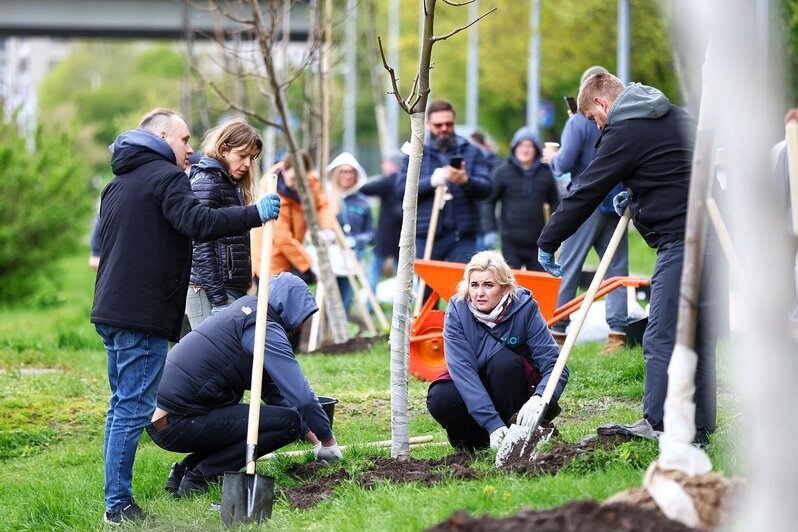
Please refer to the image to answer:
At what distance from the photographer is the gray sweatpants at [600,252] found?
910 cm

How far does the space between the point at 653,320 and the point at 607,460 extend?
32.2 inches

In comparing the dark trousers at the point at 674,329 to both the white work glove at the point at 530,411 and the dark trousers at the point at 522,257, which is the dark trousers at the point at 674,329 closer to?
the white work glove at the point at 530,411

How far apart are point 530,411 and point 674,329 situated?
31.6 inches

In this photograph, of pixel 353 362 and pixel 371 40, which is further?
pixel 371 40

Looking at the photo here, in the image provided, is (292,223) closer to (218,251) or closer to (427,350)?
(427,350)

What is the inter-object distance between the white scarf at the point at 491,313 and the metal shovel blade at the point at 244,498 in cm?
149

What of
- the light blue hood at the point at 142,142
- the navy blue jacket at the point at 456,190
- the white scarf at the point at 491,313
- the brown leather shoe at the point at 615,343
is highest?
the light blue hood at the point at 142,142

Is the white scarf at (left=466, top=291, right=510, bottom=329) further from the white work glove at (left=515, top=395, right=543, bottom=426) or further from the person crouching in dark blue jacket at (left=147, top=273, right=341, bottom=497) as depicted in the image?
the person crouching in dark blue jacket at (left=147, top=273, right=341, bottom=497)

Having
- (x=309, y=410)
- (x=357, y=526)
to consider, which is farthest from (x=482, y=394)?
(x=357, y=526)

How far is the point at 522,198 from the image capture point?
11547 mm

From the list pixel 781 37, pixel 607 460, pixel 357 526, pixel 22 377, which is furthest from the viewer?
pixel 22 377

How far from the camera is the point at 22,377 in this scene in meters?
9.91

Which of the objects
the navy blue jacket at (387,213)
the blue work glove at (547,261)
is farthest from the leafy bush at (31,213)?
the blue work glove at (547,261)

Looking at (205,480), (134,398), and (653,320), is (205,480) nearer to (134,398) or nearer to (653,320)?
(134,398)
